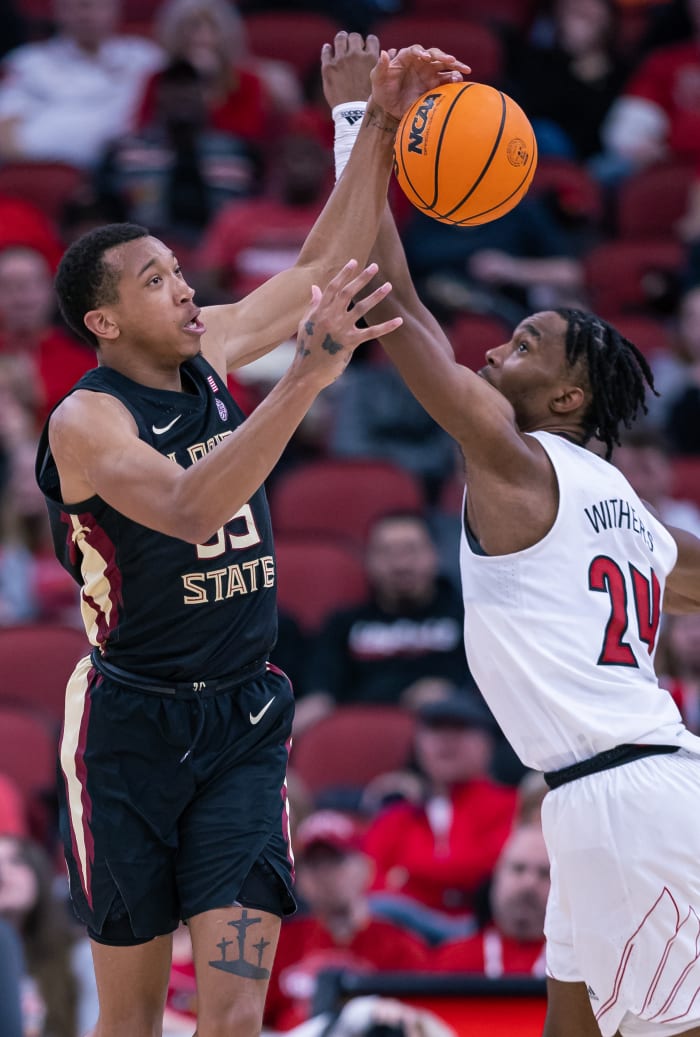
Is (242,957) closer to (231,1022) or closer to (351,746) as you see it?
(231,1022)

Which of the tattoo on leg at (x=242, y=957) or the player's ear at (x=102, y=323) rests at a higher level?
the player's ear at (x=102, y=323)

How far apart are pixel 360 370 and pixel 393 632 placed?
1.87 m

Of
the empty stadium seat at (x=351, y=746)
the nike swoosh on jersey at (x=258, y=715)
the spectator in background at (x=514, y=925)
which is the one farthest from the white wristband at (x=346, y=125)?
the empty stadium seat at (x=351, y=746)

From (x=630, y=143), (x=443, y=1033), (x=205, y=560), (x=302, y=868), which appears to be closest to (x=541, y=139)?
(x=630, y=143)

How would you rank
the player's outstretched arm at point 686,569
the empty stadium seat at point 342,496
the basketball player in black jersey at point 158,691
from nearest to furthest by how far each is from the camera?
the basketball player in black jersey at point 158,691, the player's outstretched arm at point 686,569, the empty stadium seat at point 342,496

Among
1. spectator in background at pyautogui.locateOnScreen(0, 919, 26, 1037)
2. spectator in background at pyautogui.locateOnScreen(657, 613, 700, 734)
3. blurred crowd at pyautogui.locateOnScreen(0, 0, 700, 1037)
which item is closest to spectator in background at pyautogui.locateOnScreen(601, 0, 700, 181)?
blurred crowd at pyautogui.locateOnScreen(0, 0, 700, 1037)

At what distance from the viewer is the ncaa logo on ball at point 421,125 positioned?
4.49m

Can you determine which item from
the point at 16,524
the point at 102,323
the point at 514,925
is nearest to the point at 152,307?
the point at 102,323

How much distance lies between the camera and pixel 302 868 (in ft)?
23.0

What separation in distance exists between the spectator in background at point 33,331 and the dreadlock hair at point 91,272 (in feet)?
17.1

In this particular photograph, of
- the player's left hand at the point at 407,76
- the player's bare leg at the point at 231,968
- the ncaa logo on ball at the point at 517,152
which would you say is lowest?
the player's bare leg at the point at 231,968

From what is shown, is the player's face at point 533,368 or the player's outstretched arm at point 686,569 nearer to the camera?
the player's face at point 533,368

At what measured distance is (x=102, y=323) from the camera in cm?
434

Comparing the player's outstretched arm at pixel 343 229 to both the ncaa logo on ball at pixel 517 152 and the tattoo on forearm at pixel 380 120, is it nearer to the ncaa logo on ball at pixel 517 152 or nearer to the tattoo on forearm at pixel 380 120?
the tattoo on forearm at pixel 380 120
